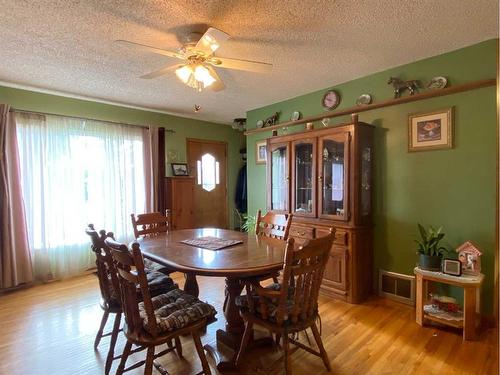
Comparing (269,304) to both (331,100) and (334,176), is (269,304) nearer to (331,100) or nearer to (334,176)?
(334,176)

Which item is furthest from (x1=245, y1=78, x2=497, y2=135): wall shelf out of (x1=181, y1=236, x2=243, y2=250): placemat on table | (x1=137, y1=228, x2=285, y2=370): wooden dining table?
(x1=181, y1=236, x2=243, y2=250): placemat on table

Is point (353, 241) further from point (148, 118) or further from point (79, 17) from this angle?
point (148, 118)

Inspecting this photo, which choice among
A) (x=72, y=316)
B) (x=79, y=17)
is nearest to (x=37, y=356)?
(x=72, y=316)

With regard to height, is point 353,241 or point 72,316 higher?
point 353,241

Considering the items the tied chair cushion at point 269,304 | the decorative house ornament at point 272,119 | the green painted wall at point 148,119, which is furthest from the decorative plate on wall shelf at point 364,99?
the green painted wall at point 148,119

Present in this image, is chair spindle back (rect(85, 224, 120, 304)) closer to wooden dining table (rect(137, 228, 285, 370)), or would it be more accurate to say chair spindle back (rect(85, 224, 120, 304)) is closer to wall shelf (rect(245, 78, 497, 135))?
wooden dining table (rect(137, 228, 285, 370))

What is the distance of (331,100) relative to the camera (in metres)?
3.37

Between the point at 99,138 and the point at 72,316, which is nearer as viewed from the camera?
the point at 72,316

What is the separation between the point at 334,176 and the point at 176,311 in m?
2.10

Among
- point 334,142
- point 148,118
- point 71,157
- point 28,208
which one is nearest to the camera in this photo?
point 334,142

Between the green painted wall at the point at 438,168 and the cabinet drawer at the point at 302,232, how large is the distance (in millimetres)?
688

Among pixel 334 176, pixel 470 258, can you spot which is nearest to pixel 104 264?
pixel 334 176

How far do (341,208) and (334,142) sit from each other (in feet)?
2.29

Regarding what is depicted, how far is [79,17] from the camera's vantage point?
6.30 feet
